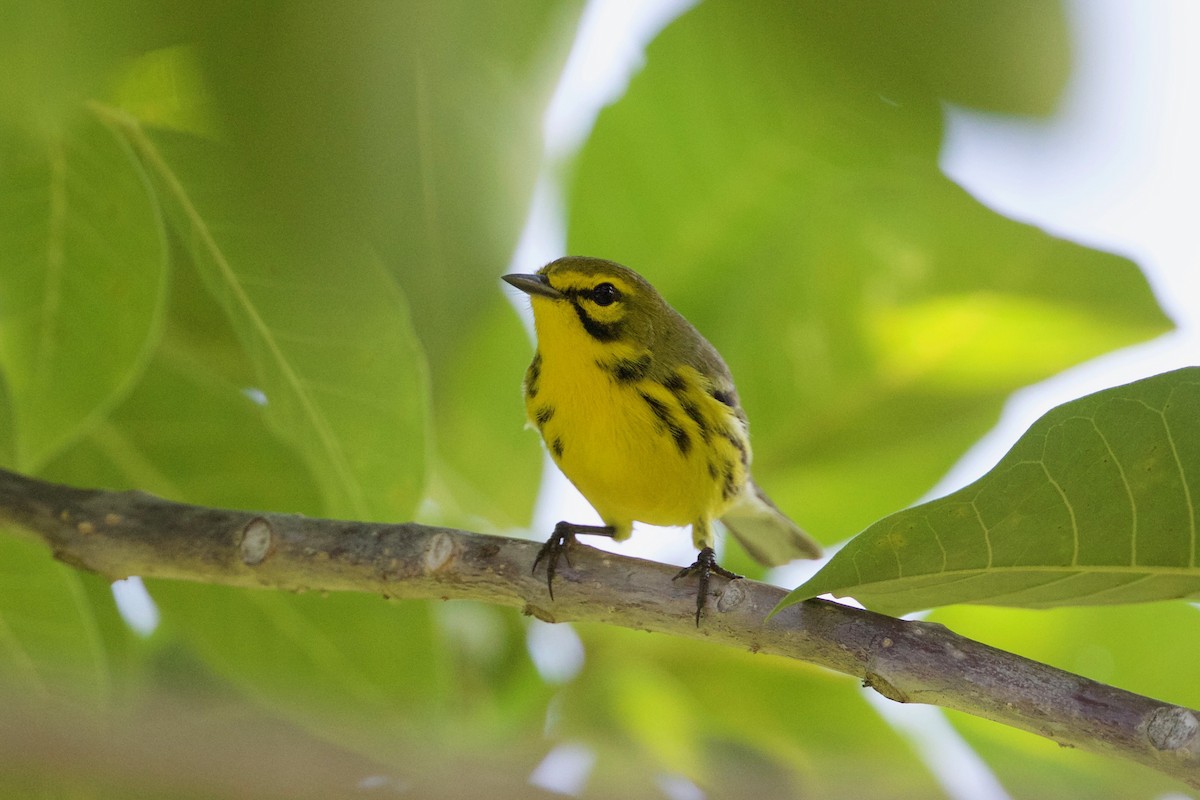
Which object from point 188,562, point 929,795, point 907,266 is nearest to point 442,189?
point 188,562

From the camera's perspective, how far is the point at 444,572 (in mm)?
1345

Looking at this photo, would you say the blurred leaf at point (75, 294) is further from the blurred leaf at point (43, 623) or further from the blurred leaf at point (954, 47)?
the blurred leaf at point (954, 47)

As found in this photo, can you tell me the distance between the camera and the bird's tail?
226 centimetres

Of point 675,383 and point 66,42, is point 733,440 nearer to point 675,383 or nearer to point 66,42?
point 675,383

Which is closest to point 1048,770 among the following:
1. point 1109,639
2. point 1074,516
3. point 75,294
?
point 1109,639

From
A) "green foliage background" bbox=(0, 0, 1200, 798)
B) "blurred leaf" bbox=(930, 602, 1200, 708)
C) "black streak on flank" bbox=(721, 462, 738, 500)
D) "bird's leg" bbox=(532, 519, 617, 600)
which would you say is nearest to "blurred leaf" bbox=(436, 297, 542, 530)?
"green foliage background" bbox=(0, 0, 1200, 798)

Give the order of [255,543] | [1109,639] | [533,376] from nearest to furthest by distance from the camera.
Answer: [255,543], [1109,639], [533,376]

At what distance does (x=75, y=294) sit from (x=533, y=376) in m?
1.10

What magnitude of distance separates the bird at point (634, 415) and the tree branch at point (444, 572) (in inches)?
28.6

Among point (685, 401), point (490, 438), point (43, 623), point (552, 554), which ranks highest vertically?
point (685, 401)

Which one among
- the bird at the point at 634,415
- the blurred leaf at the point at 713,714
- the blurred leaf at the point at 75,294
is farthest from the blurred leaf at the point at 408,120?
the bird at the point at 634,415

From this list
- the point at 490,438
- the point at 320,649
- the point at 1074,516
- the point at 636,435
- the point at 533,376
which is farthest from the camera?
the point at 533,376

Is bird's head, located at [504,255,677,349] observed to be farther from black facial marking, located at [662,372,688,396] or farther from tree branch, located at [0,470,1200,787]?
tree branch, located at [0,470,1200,787]

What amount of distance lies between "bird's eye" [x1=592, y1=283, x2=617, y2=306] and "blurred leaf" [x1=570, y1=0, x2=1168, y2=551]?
494 millimetres
